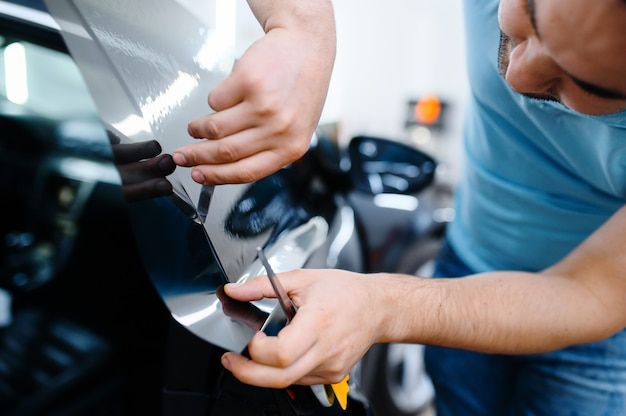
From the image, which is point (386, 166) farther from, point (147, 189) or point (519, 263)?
point (147, 189)

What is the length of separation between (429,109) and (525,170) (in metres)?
4.46

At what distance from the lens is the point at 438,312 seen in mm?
848

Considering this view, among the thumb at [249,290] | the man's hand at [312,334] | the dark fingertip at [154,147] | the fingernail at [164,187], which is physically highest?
the dark fingertip at [154,147]

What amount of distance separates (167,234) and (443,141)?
17.2 ft

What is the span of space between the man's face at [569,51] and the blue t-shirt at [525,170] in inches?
3.8

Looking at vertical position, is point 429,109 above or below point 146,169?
below

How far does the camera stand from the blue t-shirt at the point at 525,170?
99 cm

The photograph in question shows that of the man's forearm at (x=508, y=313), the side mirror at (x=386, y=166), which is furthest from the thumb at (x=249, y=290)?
the side mirror at (x=386, y=166)

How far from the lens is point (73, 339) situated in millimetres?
1167

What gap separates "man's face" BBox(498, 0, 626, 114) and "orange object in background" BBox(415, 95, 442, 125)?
15.7 ft

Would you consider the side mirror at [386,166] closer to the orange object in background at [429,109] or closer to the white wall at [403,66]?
the white wall at [403,66]

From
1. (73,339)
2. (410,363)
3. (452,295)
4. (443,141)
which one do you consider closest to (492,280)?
(452,295)

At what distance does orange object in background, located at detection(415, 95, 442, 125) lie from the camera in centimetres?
548

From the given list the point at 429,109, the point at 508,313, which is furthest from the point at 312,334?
the point at 429,109
